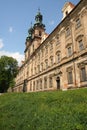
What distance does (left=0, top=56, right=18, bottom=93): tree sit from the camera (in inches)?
1569

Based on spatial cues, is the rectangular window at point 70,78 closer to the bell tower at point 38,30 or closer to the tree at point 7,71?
the bell tower at point 38,30

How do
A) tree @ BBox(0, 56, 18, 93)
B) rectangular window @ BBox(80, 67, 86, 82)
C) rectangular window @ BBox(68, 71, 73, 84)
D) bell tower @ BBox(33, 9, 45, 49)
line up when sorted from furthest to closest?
1. bell tower @ BBox(33, 9, 45, 49)
2. tree @ BBox(0, 56, 18, 93)
3. rectangular window @ BBox(68, 71, 73, 84)
4. rectangular window @ BBox(80, 67, 86, 82)

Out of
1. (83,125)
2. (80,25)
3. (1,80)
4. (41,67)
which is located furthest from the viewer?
(1,80)


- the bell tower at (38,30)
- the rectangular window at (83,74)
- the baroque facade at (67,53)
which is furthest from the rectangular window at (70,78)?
the bell tower at (38,30)

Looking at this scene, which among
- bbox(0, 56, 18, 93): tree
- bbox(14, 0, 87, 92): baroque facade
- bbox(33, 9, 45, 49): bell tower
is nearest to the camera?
bbox(14, 0, 87, 92): baroque facade

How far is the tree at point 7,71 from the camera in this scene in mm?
39844

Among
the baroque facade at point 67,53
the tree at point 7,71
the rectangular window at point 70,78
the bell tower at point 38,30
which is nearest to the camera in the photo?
the baroque facade at point 67,53

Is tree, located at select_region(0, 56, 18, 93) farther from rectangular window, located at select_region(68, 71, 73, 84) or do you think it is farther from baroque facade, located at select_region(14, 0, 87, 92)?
rectangular window, located at select_region(68, 71, 73, 84)

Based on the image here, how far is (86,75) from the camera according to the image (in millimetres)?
17047

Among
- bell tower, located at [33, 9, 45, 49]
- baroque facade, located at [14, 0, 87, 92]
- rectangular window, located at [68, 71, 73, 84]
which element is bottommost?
rectangular window, located at [68, 71, 73, 84]

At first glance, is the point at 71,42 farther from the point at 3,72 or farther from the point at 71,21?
the point at 3,72

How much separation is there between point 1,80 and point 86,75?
28326mm

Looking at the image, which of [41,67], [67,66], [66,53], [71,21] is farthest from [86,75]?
[41,67]

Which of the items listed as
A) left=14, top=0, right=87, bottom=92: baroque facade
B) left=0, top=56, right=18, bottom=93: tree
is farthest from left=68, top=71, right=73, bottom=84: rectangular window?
left=0, top=56, right=18, bottom=93: tree
